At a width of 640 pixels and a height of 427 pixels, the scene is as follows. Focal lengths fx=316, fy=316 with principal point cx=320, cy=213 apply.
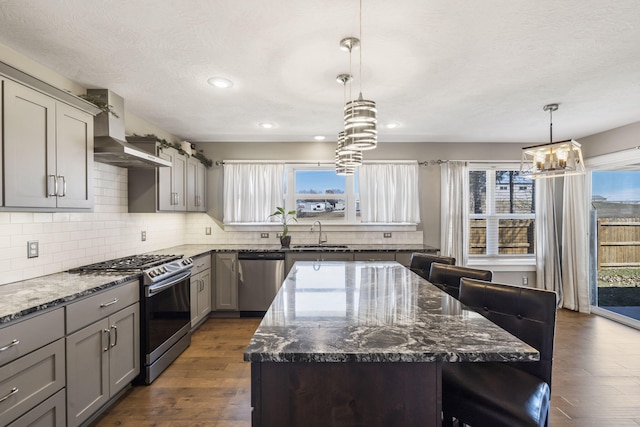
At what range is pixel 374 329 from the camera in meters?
1.28

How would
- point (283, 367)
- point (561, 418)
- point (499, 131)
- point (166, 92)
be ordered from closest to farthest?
point (283, 367)
point (561, 418)
point (166, 92)
point (499, 131)

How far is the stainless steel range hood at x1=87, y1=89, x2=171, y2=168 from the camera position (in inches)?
102

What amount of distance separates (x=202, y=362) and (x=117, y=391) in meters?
0.82

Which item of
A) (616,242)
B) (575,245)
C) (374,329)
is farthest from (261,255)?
(616,242)

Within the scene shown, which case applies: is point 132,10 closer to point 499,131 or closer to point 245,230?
point 245,230

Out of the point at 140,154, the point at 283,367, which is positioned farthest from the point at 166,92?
the point at 283,367

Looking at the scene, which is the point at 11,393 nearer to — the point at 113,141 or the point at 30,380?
the point at 30,380

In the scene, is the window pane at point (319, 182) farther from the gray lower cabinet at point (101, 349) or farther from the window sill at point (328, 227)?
the gray lower cabinet at point (101, 349)

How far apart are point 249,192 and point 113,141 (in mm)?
2284

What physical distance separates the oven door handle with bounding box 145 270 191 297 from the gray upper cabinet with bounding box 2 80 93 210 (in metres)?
0.79

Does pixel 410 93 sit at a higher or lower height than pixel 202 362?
higher

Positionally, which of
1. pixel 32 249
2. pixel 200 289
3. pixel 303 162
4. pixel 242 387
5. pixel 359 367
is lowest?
pixel 242 387

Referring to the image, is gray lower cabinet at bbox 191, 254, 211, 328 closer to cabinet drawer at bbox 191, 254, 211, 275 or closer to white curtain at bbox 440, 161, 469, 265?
cabinet drawer at bbox 191, 254, 211, 275

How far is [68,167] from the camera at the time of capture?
2.19 m
